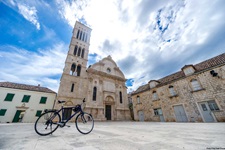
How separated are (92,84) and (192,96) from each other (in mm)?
14108

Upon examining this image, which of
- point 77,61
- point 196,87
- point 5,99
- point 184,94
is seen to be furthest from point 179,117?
point 5,99

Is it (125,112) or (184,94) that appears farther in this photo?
(125,112)

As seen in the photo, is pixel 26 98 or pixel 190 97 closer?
pixel 190 97

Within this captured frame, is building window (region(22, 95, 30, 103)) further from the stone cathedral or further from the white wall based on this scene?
the stone cathedral

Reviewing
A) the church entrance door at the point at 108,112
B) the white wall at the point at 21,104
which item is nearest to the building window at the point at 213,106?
the church entrance door at the point at 108,112

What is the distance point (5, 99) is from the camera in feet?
45.8

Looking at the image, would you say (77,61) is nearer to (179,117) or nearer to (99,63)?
(99,63)

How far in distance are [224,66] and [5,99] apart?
2905 cm

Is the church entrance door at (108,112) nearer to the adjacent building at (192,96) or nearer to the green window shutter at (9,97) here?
the adjacent building at (192,96)

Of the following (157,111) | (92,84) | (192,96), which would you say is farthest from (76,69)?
(192,96)

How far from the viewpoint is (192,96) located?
1034 cm

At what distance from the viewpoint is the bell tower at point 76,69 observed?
45.3 feet

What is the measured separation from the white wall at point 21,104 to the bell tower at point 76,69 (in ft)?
19.7

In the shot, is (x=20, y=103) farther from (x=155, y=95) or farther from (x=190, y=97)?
(x=190, y=97)
